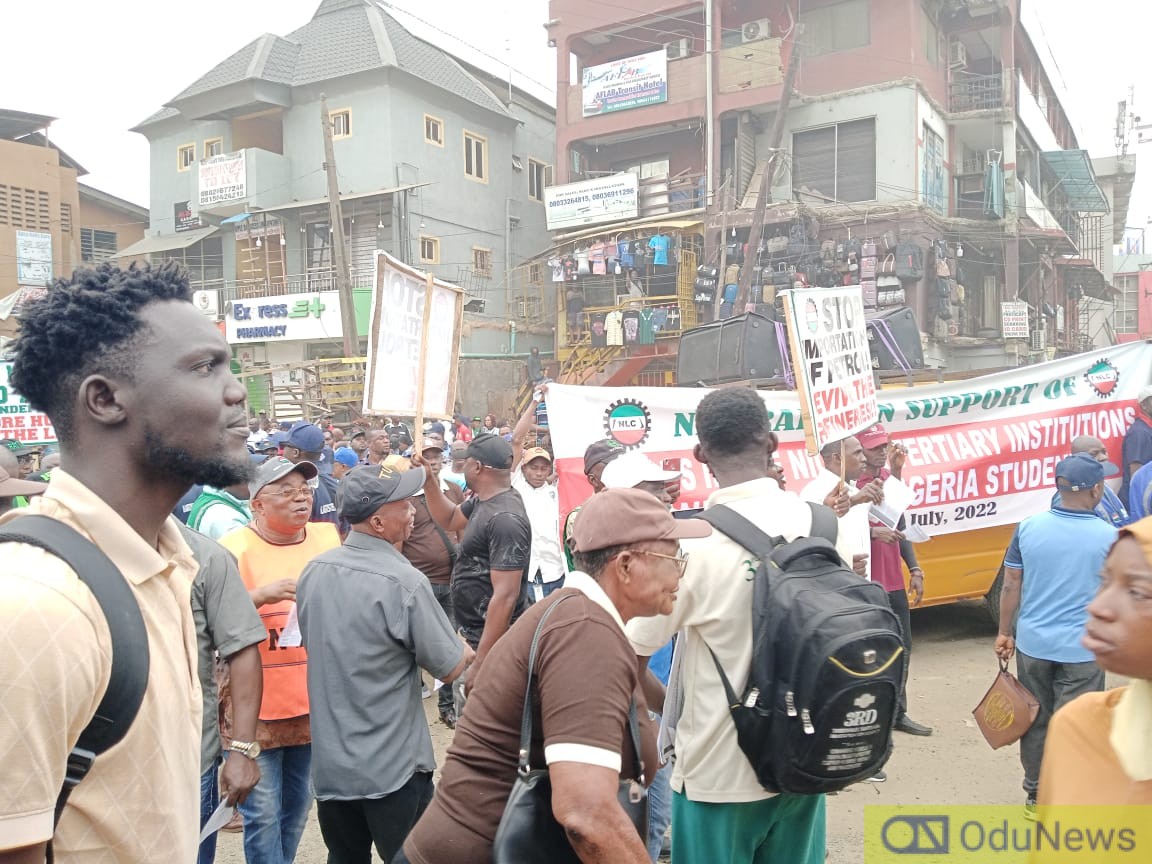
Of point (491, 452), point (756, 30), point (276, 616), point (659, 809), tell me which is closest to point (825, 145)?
point (756, 30)

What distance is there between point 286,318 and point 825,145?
1748 centimetres

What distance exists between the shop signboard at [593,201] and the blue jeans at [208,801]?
25.6m

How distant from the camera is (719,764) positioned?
103 inches

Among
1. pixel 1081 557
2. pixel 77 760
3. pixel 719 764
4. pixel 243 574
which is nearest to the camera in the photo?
pixel 77 760

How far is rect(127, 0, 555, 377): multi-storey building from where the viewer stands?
94.6 ft

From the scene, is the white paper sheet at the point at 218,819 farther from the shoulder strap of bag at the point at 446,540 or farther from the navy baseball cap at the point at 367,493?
the shoulder strap of bag at the point at 446,540

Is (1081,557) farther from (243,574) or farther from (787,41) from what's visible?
(787,41)

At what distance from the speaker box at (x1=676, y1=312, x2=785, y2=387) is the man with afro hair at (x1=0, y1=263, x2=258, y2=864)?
9.40 m

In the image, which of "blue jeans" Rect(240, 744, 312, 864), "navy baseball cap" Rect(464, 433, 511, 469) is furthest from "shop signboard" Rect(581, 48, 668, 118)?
"blue jeans" Rect(240, 744, 312, 864)

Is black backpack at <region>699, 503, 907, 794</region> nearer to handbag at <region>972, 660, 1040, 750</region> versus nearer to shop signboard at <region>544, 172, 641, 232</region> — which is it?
handbag at <region>972, 660, 1040, 750</region>

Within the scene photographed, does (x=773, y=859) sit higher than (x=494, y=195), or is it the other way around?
(x=494, y=195)

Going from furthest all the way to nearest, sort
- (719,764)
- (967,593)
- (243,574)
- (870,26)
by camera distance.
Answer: (870,26) < (967,593) < (243,574) < (719,764)

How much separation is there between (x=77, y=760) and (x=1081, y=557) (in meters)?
4.43

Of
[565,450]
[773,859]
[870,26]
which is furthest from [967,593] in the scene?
[870,26]
